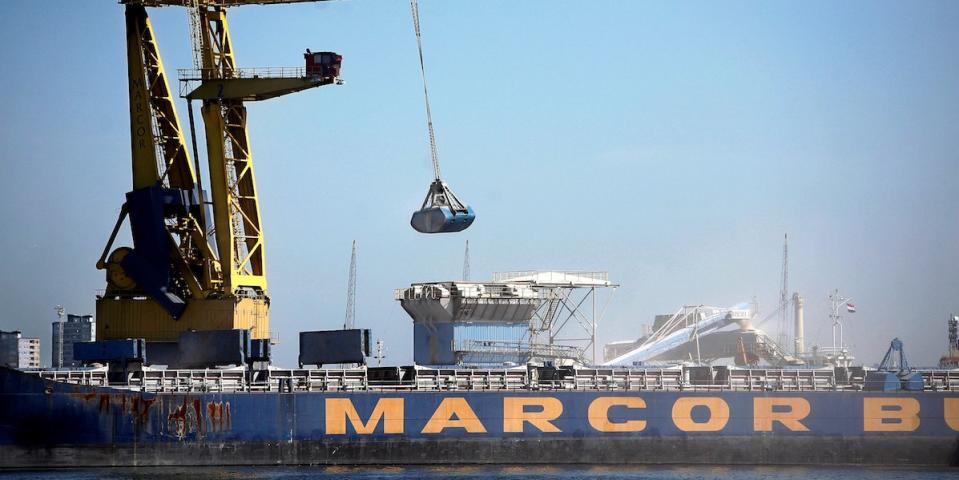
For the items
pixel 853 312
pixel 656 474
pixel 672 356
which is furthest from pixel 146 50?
pixel 672 356

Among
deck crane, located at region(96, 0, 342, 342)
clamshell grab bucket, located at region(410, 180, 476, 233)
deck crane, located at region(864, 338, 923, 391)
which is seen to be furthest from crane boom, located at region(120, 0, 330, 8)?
deck crane, located at region(864, 338, 923, 391)

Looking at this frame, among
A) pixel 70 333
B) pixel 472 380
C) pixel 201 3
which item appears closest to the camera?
pixel 472 380

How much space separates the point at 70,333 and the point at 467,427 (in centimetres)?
3612

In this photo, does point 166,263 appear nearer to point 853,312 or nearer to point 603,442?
point 603,442

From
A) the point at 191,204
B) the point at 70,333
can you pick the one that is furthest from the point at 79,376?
the point at 70,333

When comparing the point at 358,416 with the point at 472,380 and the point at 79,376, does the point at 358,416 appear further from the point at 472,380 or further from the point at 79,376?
the point at 79,376

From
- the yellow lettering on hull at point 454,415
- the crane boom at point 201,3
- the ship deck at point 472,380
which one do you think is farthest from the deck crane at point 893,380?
the crane boom at point 201,3

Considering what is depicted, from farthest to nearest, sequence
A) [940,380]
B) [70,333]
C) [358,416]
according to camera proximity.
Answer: [70,333]
[940,380]
[358,416]

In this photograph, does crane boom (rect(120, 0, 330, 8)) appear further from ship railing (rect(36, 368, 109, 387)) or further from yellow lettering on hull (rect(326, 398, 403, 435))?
yellow lettering on hull (rect(326, 398, 403, 435))

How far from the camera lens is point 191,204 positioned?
2778 inches

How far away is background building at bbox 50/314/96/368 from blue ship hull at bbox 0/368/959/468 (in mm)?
23637

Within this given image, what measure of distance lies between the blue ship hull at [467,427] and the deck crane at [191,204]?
9394mm

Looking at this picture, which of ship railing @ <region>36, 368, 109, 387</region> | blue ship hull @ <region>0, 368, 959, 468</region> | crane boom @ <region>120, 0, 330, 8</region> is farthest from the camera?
crane boom @ <region>120, 0, 330, 8</region>

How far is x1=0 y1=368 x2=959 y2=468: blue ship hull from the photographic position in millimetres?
59812
